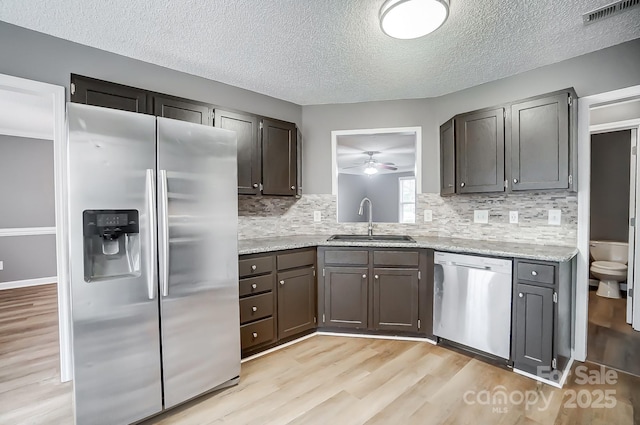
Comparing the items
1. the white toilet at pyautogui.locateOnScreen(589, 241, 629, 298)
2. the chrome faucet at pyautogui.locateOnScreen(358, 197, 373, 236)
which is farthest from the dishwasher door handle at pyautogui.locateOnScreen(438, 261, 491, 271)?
the white toilet at pyautogui.locateOnScreen(589, 241, 629, 298)

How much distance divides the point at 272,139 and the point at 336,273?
1468 mm

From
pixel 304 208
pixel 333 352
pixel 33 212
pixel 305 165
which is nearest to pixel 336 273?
pixel 333 352

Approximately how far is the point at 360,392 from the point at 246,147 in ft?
7.20

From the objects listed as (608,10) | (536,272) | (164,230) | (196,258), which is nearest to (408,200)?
(536,272)

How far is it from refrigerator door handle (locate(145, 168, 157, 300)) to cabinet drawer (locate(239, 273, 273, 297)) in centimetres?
75

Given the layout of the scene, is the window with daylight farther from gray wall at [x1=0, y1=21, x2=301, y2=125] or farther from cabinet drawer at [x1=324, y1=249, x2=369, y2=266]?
gray wall at [x1=0, y1=21, x2=301, y2=125]

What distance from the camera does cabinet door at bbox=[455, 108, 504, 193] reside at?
98.2 inches

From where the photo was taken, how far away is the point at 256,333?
2.41m

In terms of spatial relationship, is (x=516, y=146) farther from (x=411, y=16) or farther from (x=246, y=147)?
(x=246, y=147)

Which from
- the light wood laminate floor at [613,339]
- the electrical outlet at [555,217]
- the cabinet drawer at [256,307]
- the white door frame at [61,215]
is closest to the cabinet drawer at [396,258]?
the cabinet drawer at [256,307]

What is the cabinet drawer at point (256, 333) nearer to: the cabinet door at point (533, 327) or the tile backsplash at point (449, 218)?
the tile backsplash at point (449, 218)

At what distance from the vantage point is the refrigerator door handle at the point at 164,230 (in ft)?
5.52

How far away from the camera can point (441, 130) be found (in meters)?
3.06

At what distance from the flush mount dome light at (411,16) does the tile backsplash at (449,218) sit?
5.73 ft
